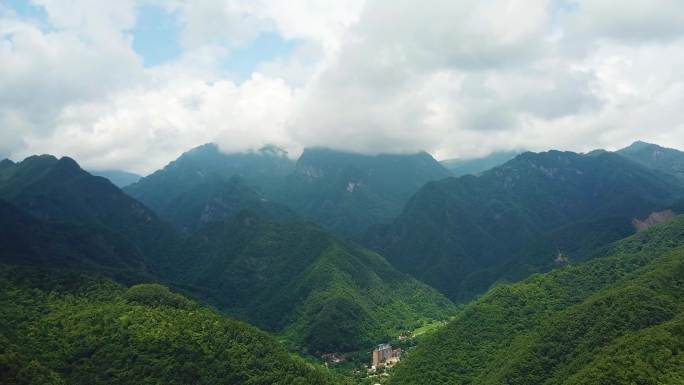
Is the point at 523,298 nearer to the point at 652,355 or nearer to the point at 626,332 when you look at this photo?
the point at 626,332

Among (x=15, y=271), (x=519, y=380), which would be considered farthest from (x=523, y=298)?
(x=15, y=271)

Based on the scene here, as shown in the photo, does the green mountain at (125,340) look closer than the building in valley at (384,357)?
Yes

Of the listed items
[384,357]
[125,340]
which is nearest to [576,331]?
[384,357]

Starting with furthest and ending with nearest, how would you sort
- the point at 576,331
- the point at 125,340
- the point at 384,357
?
1. the point at 384,357
2. the point at 576,331
3. the point at 125,340

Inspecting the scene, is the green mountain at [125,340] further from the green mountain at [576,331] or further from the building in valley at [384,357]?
the building in valley at [384,357]

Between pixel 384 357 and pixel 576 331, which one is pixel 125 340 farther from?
pixel 576 331

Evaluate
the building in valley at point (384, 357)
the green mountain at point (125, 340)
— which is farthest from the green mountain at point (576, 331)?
the green mountain at point (125, 340)
